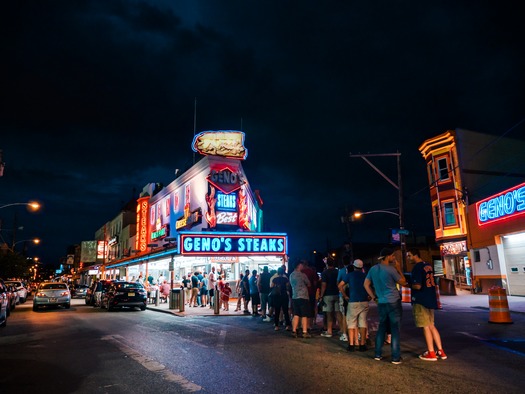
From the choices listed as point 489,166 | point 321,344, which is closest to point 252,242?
point 321,344

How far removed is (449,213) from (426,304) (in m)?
27.3

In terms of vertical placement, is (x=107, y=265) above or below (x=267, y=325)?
above

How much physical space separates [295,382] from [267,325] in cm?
745

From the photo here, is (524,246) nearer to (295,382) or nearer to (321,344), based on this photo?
(321,344)

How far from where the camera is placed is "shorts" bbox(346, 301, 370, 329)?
319 inches

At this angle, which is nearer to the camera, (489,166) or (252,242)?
(252,242)

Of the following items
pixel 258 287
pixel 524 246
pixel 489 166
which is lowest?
pixel 258 287

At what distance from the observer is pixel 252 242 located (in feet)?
83.8

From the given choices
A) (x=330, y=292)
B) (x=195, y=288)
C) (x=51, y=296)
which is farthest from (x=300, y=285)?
(x=51, y=296)

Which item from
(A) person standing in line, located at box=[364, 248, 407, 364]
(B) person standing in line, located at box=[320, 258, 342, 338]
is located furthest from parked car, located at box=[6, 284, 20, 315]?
(A) person standing in line, located at box=[364, 248, 407, 364]

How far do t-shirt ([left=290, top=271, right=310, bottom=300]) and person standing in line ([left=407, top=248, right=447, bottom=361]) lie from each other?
340 centimetres

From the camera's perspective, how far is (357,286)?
830 centimetres

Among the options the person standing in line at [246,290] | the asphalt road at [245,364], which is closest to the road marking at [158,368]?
the asphalt road at [245,364]

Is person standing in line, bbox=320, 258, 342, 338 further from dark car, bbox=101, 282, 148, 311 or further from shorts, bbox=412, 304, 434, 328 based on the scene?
dark car, bbox=101, 282, 148, 311
